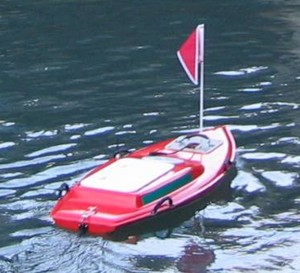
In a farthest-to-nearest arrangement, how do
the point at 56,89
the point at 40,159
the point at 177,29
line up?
Answer: the point at 177,29
the point at 56,89
the point at 40,159

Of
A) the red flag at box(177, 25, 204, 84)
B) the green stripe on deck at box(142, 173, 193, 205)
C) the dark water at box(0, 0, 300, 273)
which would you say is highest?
the red flag at box(177, 25, 204, 84)

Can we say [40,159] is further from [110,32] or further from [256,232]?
[110,32]

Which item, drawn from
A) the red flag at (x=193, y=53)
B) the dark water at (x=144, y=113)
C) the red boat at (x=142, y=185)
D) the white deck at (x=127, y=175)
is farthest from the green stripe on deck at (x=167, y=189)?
the red flag at (x=193, y=53)

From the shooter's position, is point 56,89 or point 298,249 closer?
point 298,249

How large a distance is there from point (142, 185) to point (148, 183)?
106mm

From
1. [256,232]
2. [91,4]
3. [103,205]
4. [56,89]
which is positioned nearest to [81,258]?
Result: [103,205]

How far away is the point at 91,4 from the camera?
109ft

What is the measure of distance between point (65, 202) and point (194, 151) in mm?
2456

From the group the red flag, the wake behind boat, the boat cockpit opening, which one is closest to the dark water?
the wake behind boat

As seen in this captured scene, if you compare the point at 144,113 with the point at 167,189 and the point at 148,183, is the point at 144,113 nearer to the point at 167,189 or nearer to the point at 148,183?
the point at 167,189

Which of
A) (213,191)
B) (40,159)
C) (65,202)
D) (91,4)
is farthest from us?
(91,4)

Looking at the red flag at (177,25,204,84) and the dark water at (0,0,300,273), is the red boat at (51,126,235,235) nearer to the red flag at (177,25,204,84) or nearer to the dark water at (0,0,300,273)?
the dark water at (0,0,300,273)

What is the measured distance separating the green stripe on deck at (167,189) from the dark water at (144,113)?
0.48 m

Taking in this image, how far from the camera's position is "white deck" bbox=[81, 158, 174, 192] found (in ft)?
53.4
